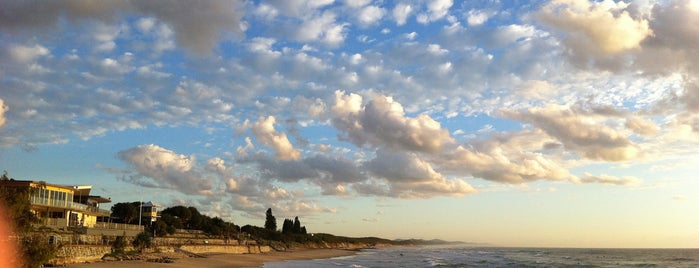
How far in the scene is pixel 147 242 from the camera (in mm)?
67938

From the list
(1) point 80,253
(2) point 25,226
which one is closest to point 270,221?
(1) point 80,253

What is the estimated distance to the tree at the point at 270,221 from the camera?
186 metres

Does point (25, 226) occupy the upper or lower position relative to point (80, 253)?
upper

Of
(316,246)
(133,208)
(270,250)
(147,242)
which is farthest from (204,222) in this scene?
(316,246)

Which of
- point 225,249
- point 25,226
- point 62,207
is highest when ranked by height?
point 62,207

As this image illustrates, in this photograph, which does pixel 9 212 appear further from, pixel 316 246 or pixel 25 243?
pixel 316 246

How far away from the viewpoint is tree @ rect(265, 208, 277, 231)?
185750 mm

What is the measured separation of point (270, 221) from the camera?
614 ft

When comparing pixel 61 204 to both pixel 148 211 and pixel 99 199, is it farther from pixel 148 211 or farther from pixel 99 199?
pixel 148 211

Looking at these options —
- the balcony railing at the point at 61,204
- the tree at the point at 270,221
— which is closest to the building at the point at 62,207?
the balcony railing at the point at 61,204

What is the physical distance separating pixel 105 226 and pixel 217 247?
30289mm

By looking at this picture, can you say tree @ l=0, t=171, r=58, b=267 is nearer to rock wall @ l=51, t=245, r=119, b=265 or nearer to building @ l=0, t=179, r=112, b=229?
rock wall @ l=51, t=245, r=119, b=265

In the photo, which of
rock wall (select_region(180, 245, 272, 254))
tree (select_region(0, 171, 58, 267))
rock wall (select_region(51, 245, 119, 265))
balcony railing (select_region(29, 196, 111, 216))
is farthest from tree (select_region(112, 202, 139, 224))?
tree (select_region(0, 171, 58, 267))

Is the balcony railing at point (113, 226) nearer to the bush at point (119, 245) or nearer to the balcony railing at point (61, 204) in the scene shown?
the balcony railing at point (61, 204)
